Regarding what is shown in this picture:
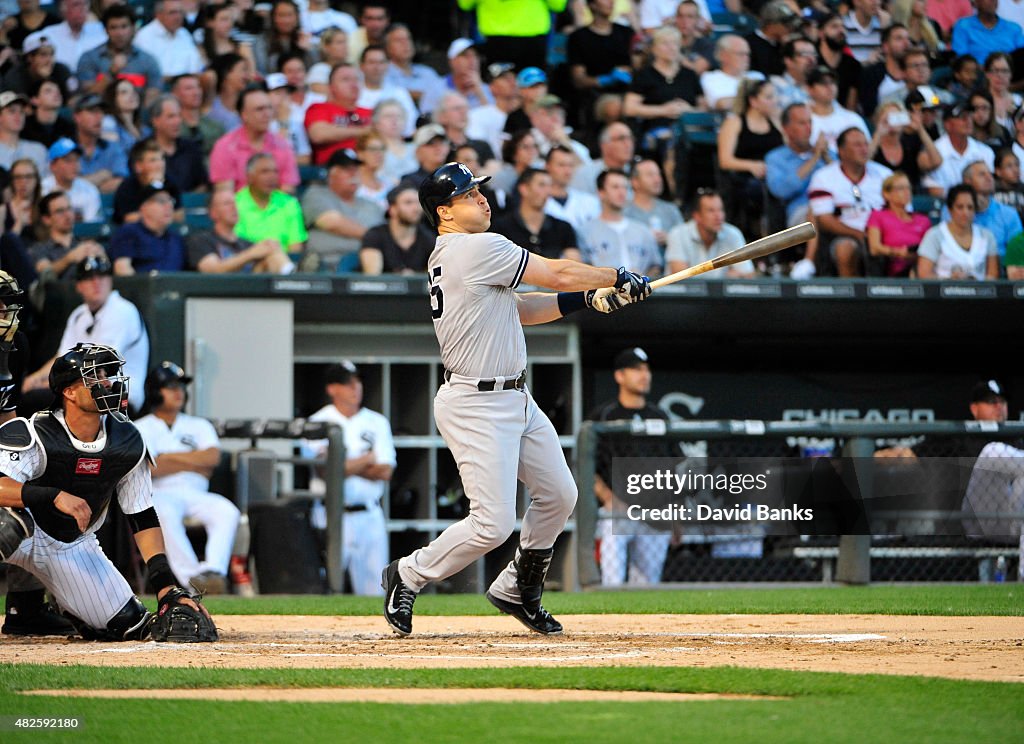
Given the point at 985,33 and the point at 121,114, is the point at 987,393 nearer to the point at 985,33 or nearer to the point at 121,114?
the point at 985,33

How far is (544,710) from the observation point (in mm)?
3383

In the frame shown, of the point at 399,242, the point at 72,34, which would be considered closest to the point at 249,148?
the point at 399,242

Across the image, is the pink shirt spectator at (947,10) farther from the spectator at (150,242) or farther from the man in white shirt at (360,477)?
the spectator at (150,242)

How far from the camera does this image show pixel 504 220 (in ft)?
29.7

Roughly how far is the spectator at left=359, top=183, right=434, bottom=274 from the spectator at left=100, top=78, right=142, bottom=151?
215 cm

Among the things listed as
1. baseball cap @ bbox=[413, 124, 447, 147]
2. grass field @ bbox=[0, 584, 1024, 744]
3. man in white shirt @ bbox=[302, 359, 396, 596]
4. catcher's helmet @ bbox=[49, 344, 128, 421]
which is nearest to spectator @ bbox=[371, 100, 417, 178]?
baseball cap @ bbox=[413, 124, 447, 147]

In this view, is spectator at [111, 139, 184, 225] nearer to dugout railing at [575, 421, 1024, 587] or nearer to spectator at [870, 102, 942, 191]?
dugout railing at [575, 421, 1024, 587]

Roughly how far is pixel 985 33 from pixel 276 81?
5.90 m

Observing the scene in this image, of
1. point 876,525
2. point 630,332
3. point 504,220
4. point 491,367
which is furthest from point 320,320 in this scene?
point 491,367

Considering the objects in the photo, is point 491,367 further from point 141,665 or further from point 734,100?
point 734,100

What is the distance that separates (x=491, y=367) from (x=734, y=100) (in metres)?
6.30

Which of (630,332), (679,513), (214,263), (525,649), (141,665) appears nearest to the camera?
(141,665)

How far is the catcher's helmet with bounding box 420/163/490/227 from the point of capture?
199 inches

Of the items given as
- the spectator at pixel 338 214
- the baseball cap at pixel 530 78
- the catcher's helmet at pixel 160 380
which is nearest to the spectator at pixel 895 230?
the baseball cap at pixel 530 78
